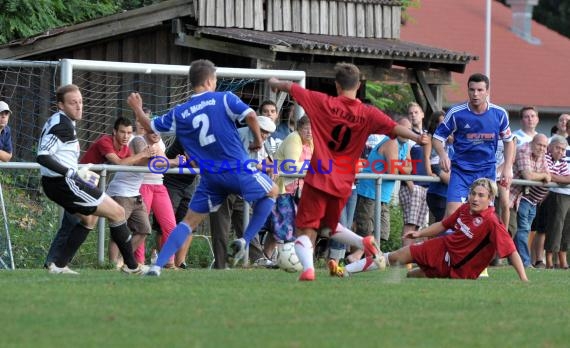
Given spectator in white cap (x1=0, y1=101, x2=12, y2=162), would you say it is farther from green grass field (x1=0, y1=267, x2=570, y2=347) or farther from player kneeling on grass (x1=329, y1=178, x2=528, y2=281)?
player kneeling on grass (x1=329, y1=178, x2=528, y2=281)

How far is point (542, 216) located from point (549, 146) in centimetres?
101

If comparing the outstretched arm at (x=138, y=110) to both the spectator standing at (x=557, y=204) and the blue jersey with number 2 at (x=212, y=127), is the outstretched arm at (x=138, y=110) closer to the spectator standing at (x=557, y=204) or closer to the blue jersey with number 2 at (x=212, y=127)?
the blue jersey with number 2 at (x=212, y=127)

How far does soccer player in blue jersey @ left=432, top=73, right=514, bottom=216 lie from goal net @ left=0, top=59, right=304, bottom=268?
3.48 m

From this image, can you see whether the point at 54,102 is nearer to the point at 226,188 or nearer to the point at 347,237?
the point at 226,188

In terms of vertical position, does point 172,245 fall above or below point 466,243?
above

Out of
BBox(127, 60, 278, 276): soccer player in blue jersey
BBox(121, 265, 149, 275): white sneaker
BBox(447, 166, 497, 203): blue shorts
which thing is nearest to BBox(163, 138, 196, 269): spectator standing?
BBox(121, 265, 149, 275): white sneaker

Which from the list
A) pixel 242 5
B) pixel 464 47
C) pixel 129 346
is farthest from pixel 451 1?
pixel 129 346

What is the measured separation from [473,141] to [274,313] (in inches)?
234

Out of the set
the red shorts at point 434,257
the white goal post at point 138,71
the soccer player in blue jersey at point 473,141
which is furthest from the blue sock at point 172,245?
the soccer player in blue jersey at point 473,141

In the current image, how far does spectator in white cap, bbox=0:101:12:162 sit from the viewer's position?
14.8m

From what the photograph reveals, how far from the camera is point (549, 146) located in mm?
18406

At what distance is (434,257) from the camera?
1296cm

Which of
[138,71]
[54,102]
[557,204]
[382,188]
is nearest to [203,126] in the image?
[138,71]

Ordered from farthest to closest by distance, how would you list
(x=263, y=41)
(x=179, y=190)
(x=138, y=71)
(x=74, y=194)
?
(x=263, y=41) → (x=138, y=71) → (x=179, y=190) → (x=74, y=194)
